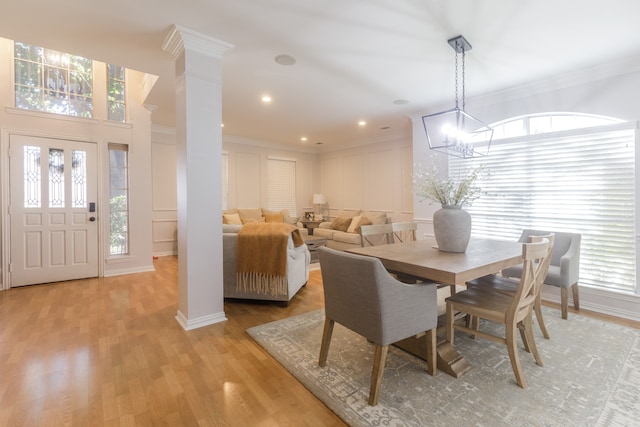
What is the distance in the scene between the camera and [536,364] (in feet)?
7.03

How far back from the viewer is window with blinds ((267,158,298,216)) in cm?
757

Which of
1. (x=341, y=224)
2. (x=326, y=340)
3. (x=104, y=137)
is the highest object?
(x=104, y=137)

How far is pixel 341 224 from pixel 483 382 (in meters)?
4.75

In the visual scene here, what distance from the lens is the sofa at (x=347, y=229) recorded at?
19.5 ft

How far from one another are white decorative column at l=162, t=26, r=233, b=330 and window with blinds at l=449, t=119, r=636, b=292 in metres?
3.00

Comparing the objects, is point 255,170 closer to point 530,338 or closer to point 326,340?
point 326,340

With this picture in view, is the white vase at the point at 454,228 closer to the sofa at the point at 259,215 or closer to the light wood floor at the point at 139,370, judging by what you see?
the light wood floor at the point at 139,370

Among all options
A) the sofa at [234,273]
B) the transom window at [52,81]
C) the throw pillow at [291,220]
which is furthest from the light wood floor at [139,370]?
the throw pillow at [291,220]

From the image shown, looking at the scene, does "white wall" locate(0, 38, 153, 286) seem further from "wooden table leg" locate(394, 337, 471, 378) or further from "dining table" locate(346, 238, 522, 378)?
"wooden table leg" locate(394, 337, 471, 378)

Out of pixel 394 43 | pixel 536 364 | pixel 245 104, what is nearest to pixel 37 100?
pixel 245 104

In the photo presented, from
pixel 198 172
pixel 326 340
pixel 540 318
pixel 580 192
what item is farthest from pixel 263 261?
pixel 580 192

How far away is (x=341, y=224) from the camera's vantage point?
6574 mm

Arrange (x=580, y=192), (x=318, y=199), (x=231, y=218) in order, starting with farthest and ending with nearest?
(x=318, y=199)
(x=231, y=218)
(x=580, y=192)

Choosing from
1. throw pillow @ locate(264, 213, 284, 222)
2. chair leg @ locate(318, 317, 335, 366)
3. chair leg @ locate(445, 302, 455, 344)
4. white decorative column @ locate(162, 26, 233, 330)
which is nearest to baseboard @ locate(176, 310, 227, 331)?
white decorative column @ locate(162, 26, 233, 330)
